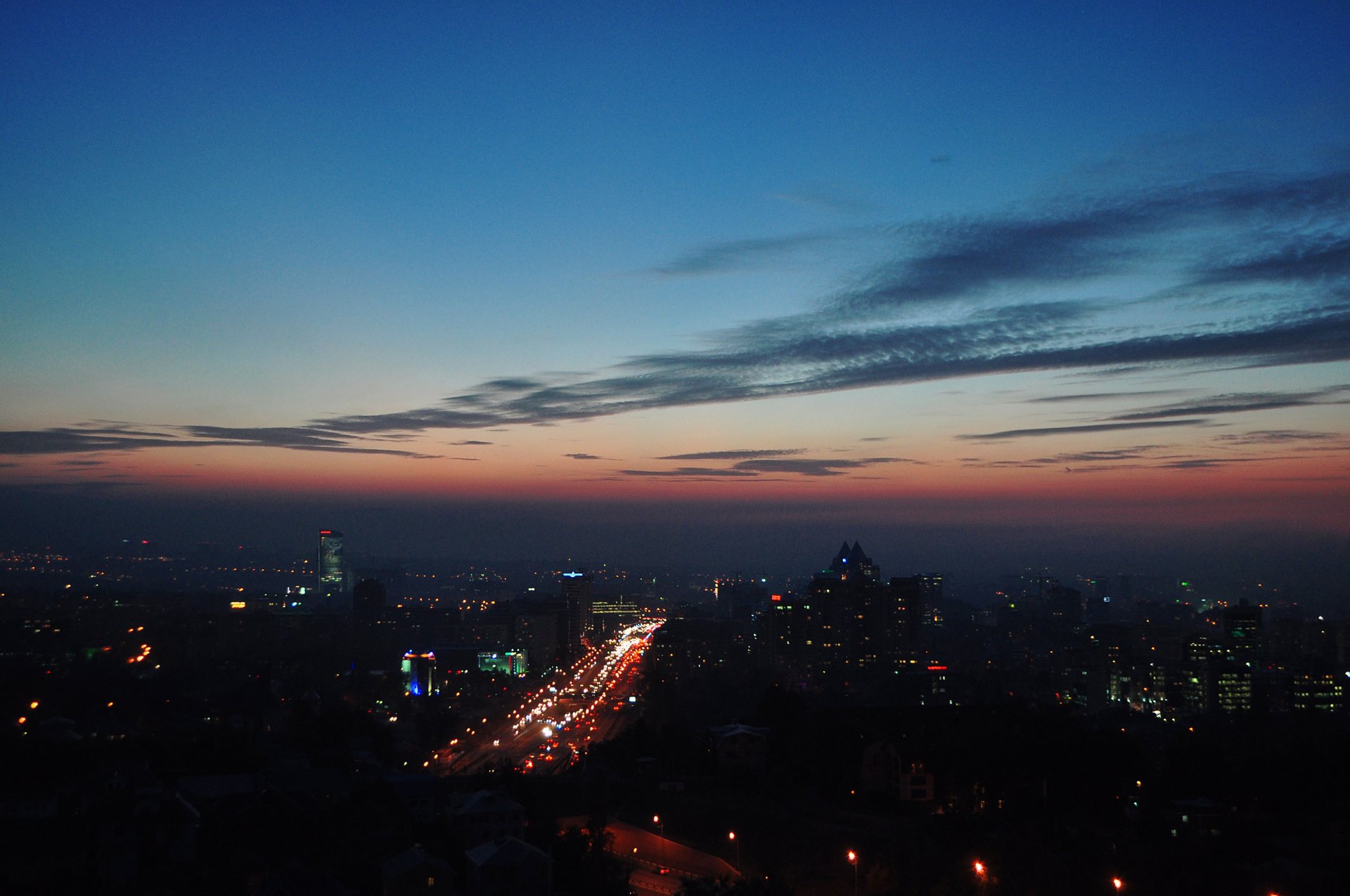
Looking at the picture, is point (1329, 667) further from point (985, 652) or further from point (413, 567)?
point (413, 567)

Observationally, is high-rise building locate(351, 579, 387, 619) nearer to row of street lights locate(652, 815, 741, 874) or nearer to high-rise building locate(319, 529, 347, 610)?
high-rise building locate(319, 529, 347, 610)

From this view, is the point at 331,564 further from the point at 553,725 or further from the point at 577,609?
the point at 553,725

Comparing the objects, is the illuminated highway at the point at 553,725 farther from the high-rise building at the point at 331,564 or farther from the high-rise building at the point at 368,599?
the high-rise building at the point at 331,564

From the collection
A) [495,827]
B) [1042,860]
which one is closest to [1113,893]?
[1042,860]

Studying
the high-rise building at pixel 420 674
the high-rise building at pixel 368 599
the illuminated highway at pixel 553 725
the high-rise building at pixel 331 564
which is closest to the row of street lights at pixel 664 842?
the illuminated highway at pixel 553 725

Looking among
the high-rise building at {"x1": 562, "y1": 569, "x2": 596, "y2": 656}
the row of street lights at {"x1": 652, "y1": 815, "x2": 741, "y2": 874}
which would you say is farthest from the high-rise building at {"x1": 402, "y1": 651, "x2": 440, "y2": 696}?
the row of street lights at {"x1": 652, "y1": 815, "x2": 741, "y2": 874}

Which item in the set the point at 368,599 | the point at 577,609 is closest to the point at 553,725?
the point at 577,609
